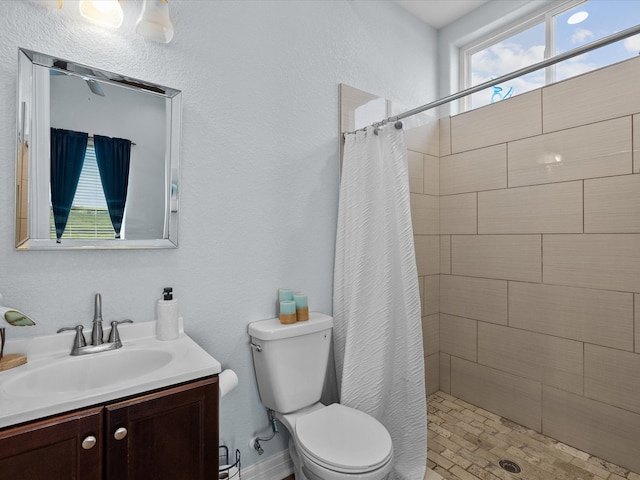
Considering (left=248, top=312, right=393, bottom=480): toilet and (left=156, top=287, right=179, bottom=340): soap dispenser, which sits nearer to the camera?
(left=248, top=312, right=393, bottom=480): toilet

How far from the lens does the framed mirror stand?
4.05 feet

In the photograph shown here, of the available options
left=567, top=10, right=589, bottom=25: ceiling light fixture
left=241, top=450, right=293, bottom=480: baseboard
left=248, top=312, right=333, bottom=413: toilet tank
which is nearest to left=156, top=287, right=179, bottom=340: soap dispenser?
left=248, top=312, right=333, bottom=413: toilet tank

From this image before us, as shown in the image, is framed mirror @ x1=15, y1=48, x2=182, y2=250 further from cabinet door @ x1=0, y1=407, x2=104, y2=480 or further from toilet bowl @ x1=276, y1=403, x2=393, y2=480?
toilet bowl @ x1=276, y1=403, x2=393, y2=480

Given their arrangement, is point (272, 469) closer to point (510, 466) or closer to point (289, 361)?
point (289, 361)

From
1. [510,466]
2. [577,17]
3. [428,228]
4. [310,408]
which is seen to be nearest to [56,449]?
[310,408]

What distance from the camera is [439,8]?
2.53 m

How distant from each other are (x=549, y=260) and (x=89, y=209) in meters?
2.35

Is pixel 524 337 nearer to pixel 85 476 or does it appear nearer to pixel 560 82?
pixel 560 82

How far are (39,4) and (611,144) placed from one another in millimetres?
2593

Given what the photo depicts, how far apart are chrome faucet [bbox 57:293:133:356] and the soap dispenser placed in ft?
0.48

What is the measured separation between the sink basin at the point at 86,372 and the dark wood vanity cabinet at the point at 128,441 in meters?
0.13

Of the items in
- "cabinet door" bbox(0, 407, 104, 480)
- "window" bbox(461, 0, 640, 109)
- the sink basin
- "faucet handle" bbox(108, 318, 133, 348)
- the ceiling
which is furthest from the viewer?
the ceiling

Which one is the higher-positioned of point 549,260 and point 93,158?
point 93,158

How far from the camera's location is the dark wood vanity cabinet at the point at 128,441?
2.89ft
